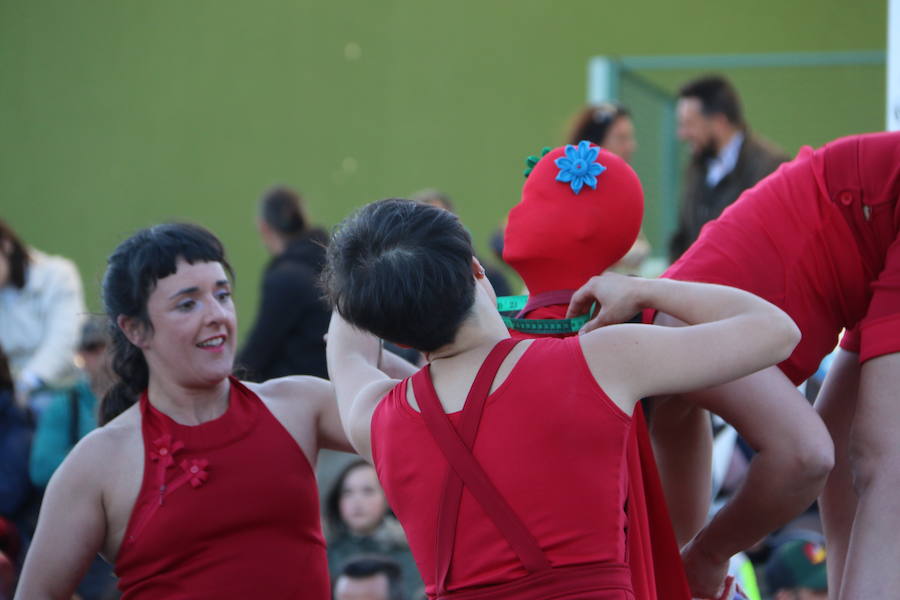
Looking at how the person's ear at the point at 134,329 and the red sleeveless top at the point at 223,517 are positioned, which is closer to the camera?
the red sleeveless top at the point at 223,517

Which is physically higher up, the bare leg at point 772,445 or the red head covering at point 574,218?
the red head covering at point 574,218

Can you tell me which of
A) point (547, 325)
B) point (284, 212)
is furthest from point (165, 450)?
point (284, 212)

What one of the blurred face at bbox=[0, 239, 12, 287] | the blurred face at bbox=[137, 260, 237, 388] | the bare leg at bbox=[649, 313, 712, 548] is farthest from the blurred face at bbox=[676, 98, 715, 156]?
the blurred face at bbox=[0, 239, 12, 287]

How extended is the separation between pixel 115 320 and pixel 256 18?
5.37 metres

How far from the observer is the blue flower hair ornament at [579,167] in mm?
2334

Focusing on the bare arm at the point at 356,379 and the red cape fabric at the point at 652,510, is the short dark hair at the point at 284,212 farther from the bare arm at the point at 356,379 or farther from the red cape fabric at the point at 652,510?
the red cape fabric at the point at 652,510

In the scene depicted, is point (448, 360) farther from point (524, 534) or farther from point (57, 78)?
point (57, 78)

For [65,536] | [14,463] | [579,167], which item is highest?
[579,167]

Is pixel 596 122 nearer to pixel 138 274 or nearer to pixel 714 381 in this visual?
A: pixel 138 274

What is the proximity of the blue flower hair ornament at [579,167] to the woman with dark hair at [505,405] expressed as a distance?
0.33 meters

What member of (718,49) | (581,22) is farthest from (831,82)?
(581,22)

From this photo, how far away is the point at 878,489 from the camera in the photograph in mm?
2365

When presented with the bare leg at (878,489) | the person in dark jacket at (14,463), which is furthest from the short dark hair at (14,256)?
the bare leg at (878,489)

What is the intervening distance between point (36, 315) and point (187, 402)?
11.5 ft
